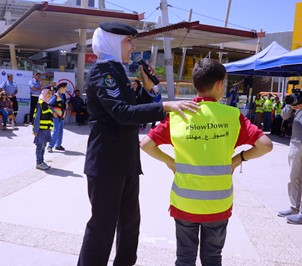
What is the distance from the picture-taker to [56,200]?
480 cm

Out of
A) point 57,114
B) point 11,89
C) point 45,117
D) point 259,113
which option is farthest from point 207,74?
point 259,113

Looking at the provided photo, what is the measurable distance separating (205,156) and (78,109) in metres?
11.6

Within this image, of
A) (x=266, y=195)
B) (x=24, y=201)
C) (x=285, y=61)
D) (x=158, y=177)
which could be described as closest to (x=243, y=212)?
(x=266, y=195)

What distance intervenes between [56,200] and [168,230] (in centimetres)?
166

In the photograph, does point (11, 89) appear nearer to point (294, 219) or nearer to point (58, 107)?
point (58, 107)

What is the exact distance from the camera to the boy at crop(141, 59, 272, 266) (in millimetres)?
2133

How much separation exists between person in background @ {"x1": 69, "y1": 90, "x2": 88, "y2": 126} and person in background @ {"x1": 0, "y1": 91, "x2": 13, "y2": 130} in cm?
215

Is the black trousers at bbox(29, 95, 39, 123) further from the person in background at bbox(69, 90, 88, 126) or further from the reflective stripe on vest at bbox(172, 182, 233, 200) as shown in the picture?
the reflective stripe on vest at bbox(172, 182, 233, 200)

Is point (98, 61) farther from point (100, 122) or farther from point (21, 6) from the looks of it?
point (21, 6)

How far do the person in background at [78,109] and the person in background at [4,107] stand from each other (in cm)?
215

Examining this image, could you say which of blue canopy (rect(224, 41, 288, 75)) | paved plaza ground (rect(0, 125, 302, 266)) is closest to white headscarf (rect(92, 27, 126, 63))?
paved plaza ground (rect(0, 125, 302, 266))

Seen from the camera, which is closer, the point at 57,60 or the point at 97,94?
the point at 97,94

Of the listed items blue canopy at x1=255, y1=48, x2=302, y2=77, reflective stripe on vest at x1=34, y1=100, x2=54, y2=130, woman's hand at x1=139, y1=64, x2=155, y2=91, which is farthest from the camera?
blue canopy at x1=255, y1=48, x2=302, y2=77

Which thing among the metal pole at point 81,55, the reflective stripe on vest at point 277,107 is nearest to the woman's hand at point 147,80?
the reflective stripe on vest at point 277,107
